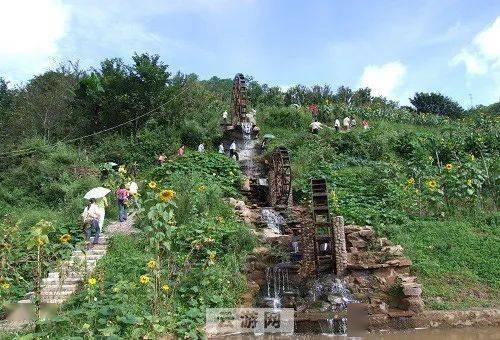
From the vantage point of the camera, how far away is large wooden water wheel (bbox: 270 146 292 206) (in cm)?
1392

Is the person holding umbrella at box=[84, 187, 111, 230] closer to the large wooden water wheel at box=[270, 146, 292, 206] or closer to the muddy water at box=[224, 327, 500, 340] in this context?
the muddy water at box=[224, 327, 500, 340]

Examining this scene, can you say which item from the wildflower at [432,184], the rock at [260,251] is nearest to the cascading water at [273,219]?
the rock at [260,251]

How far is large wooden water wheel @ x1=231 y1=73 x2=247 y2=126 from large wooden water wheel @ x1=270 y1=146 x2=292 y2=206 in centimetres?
650

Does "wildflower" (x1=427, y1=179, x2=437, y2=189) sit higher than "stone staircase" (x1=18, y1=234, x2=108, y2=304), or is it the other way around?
"wildflower" (x1=427, y1=179, x2=437, y2=189)

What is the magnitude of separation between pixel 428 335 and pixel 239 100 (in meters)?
15.9

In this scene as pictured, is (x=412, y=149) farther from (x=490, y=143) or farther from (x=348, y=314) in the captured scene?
(x=348, y=314)

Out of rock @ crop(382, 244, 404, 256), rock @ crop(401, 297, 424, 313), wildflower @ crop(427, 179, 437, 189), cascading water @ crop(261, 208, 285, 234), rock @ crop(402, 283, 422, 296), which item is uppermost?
wildflower @ crop(427, 179, 437, 189)

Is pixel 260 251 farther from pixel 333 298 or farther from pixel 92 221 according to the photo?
pixel 92 221

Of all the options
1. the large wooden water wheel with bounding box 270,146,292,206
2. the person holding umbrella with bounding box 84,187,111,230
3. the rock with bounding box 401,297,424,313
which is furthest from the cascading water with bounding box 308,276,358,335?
the person holding umbrella with bounding box 84,187,111,230

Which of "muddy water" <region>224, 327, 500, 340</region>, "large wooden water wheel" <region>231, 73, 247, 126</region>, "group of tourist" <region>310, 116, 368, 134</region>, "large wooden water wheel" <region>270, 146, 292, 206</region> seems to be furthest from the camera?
"large wooden water wheel" <region>231, 73, 247, 126</region>

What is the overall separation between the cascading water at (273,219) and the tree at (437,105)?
29223mm

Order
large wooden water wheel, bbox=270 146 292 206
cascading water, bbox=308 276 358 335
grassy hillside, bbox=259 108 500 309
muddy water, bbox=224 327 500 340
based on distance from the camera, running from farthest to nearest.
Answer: large wooden water wheel, bbox=270 146 292 206, grassy hillside, bbox=259 108 500 309, cascading water, bbox=308 276 358 335, muddy water, bbox=224 327 500 340

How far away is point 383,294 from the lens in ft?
29.3

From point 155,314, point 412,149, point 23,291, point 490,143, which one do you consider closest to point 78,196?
point 23,291
